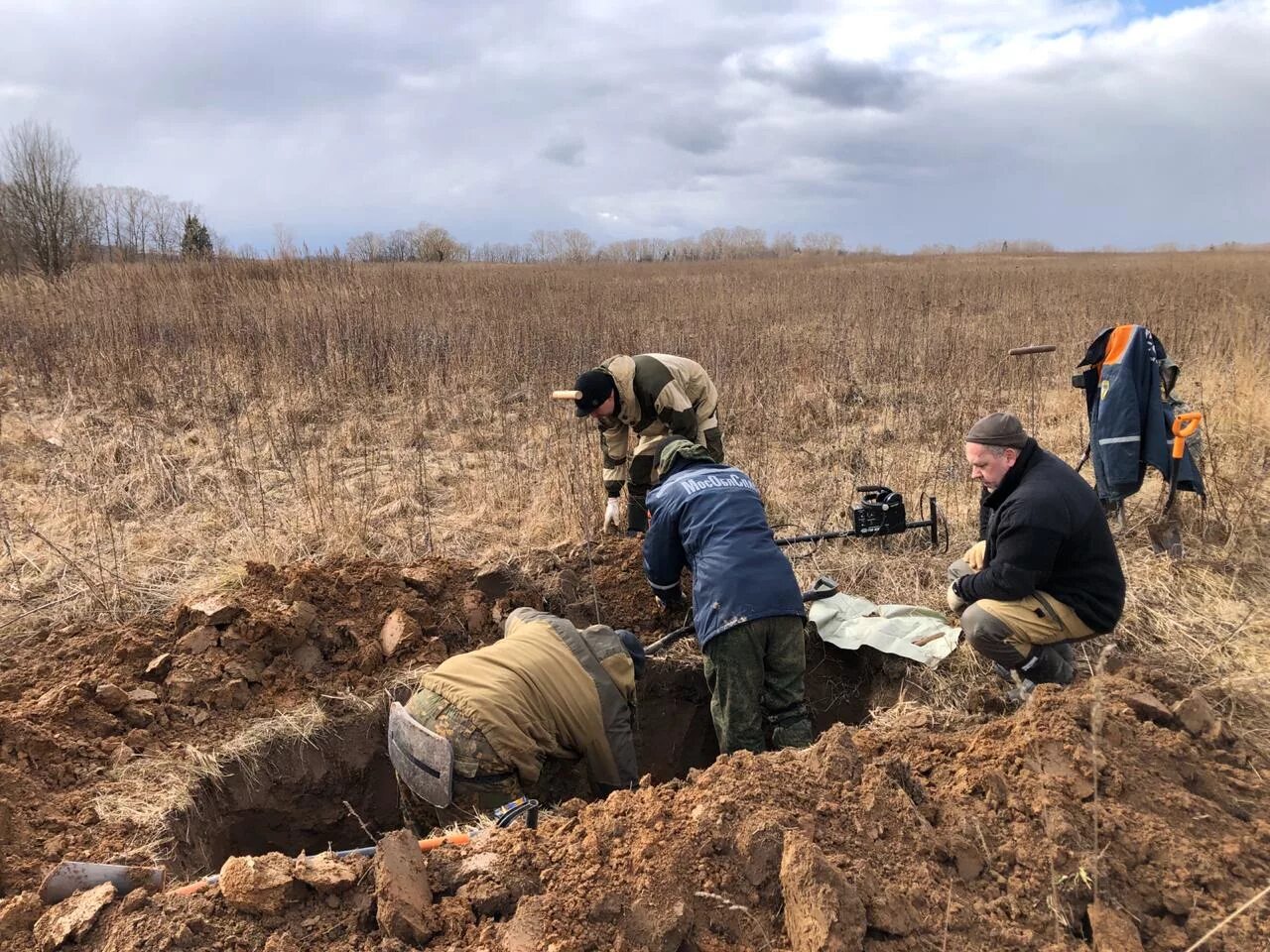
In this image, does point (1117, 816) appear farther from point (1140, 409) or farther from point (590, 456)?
point (590, 456)

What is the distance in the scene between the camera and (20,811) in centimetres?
243

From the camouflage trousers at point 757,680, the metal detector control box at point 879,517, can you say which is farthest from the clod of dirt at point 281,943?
the metal detector control box at point 879,517

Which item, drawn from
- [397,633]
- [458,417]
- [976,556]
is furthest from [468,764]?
[458,417]

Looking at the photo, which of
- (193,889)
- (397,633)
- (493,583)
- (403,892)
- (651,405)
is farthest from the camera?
(651,405)

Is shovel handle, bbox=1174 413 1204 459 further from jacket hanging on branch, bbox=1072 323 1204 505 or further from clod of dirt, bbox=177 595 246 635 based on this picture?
clod of dirt, bbox=177 595 246 635

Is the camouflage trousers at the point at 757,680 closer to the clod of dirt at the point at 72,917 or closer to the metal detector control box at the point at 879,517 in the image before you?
the metal detector control box at the point at 879,517

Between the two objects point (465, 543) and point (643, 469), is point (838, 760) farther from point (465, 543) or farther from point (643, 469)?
point (465, 543)

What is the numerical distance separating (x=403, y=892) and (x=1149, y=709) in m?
2.42

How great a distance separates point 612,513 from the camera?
181 inches

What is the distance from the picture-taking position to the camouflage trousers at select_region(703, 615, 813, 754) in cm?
298

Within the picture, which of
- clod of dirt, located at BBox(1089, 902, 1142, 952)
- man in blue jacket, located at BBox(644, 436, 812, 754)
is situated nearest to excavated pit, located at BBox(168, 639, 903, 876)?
man in blue jacket, located at BBox(644, 436, 812, 754)

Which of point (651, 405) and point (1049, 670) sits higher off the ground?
point (651, 405)

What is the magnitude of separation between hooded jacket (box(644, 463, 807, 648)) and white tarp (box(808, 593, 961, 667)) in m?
0.69

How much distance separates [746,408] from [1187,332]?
585cm
